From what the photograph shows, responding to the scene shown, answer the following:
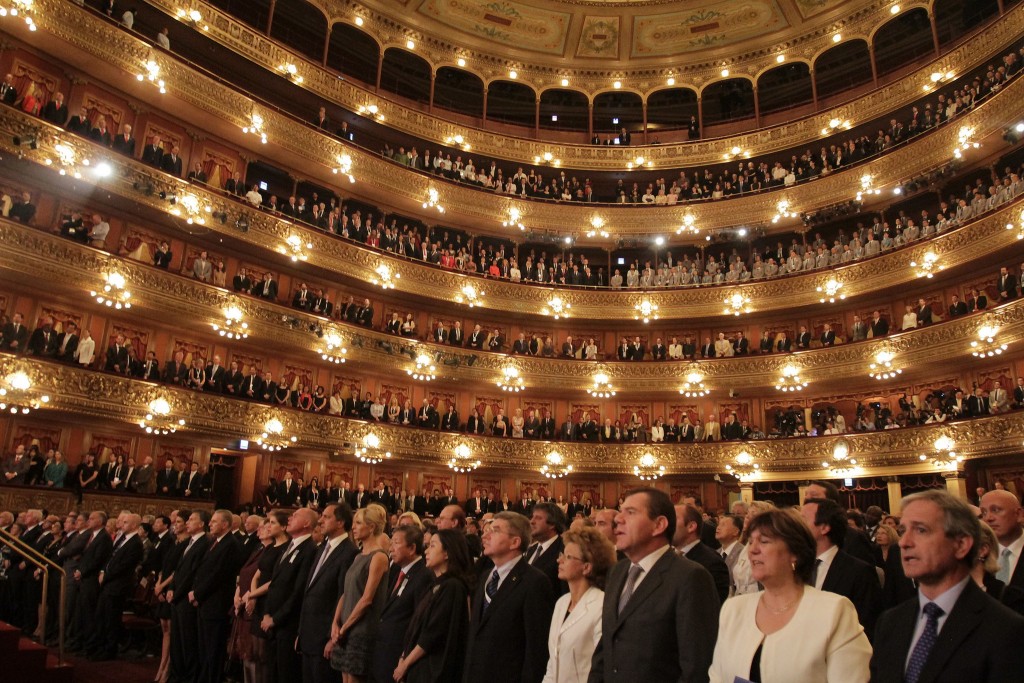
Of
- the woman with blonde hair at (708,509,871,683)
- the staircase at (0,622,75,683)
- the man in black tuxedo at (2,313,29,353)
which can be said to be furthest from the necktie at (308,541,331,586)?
the man in black tuxedo at (2,313,29,353)

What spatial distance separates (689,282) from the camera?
23875mm

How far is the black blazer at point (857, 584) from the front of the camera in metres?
3.70

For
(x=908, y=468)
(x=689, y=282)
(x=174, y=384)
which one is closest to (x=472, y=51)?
(x=689, y=282)

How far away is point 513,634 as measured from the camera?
3.92 m

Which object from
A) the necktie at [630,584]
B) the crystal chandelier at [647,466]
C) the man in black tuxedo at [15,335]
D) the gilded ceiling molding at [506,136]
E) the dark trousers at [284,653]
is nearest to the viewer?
the necktie at [630,584]

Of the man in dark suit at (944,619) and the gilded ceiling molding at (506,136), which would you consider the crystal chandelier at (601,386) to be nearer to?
the gilded ceiling molding at (506,136)

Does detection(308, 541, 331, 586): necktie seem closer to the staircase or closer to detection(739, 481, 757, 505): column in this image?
the staircase

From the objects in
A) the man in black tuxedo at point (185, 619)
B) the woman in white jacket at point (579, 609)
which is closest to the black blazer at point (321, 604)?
the man in black tuxedo at point (185, 619)

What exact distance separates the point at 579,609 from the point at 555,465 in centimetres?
1852

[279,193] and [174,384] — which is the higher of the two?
[279,193]

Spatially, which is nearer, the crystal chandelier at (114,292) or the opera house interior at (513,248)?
the crystal chandelier at (114,292)

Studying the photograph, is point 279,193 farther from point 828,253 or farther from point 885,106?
point 885,106

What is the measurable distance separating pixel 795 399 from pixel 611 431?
5920 millimetres

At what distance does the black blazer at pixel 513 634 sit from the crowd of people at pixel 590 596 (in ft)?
0.03
